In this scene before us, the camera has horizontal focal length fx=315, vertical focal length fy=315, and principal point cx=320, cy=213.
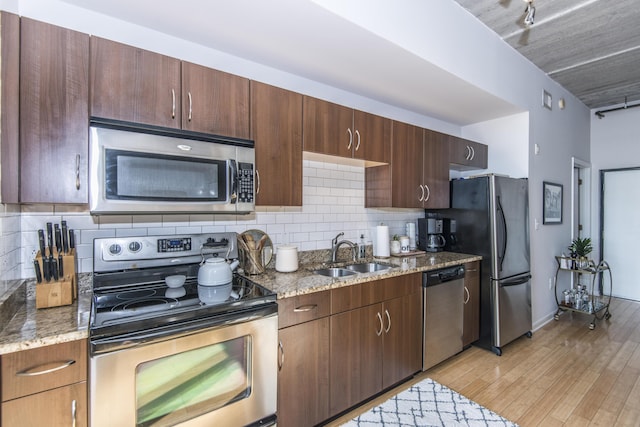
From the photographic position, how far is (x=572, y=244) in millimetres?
4344

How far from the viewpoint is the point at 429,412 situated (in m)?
2.11

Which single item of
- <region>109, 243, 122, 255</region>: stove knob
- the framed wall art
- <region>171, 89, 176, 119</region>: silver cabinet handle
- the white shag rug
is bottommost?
the white shag rug

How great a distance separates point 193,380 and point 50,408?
19.4 inches

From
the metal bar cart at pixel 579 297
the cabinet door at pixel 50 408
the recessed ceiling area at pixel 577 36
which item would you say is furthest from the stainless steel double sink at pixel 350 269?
the metal bar cart at pixel 579 297

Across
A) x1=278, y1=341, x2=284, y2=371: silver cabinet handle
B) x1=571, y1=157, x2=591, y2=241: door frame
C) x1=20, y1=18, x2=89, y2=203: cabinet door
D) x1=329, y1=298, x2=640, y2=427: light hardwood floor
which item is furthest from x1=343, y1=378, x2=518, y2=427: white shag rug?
x1=571, y1=157, x2=591, y2=241: door frame

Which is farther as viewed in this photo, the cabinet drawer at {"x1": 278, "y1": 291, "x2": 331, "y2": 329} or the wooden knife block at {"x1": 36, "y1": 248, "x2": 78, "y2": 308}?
the cabinet drawer at {"x1": 278, "y1": 291, "x2": 331, "y2": 329}

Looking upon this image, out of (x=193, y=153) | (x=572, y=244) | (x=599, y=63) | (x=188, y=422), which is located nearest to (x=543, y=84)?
(x=599, y=63)

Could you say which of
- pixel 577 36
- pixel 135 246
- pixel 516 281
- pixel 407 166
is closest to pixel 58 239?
pixel 135 246

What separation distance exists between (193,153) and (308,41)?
1037 mm

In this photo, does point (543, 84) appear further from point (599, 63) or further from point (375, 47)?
point (375, 47)

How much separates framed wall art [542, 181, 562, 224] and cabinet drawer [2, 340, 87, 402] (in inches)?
174

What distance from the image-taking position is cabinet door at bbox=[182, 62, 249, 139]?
1.73 meters

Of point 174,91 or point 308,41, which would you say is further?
point 308,41

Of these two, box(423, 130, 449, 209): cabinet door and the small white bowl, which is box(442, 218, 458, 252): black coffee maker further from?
the small white bowl
